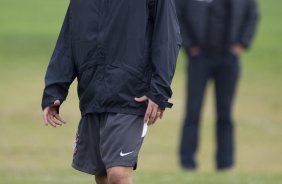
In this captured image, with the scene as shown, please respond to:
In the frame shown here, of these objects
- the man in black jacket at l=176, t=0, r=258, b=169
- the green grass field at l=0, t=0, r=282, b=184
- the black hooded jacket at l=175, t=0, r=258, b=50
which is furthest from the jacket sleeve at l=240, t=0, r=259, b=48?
the green grass field at l=0, t=0, r=282, b=184

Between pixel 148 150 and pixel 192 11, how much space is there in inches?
216

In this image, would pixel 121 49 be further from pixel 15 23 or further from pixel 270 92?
pixel 15 23

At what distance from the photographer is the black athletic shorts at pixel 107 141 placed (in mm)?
7664

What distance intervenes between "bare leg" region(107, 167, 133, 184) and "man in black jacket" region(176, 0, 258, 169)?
6.46 metres

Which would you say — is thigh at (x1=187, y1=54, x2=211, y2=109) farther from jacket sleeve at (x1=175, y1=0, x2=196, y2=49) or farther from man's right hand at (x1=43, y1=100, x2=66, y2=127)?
man's right hand at (x1=43, y1=100, x2=66, y2=127)

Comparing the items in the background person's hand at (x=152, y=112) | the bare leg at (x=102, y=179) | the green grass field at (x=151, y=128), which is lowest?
the green grass field at (x=151, y=128)

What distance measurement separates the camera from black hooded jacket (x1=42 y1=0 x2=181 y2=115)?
25.3 ft

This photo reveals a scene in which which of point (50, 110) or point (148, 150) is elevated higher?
point (50, 110)

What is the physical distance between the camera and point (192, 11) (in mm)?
14078

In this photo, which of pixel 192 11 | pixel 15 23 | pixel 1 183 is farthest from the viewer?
pixel 15 23

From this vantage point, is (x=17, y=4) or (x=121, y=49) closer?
(x=121, y=49)

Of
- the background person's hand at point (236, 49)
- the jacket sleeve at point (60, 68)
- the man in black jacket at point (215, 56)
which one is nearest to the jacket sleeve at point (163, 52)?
the jacket sleeve at point (60, 68)

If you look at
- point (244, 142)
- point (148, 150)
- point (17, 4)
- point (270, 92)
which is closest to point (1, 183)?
point (148, 150)

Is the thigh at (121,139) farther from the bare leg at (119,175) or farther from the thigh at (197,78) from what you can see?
the thigh at (197,78)
